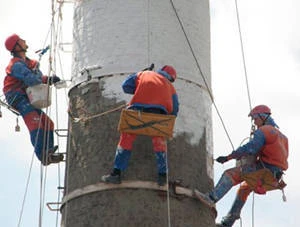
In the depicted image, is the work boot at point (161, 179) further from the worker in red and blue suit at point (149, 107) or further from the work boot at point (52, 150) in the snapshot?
the work boot at point (52, 150)

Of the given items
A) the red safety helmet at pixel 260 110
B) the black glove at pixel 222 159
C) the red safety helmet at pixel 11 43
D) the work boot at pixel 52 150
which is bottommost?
the black glove at pixel 222 159

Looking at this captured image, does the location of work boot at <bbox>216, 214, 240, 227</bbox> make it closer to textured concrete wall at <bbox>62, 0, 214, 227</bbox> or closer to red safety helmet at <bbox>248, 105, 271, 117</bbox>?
red safety helmet at <bbox>248, 105, 271, 117</bbox>

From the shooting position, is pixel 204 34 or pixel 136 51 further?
pixel 204 34

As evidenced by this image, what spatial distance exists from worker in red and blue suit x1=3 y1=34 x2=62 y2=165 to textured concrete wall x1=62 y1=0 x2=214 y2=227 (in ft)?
2.84

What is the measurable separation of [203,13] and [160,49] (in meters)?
1.35

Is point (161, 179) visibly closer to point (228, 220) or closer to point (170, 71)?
point (170, 71)

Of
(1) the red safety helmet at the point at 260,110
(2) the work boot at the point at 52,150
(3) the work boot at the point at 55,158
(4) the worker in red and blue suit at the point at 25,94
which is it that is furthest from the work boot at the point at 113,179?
(1) the red safety helmet at the point at 260,110

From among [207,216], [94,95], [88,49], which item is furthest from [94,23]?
[207,216]

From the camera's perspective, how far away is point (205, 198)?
12117mm

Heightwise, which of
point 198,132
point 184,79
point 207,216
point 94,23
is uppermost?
point 94,23

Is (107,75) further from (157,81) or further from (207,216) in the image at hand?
(207,216)

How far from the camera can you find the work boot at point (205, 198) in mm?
11992

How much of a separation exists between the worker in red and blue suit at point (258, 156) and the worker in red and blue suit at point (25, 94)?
9.12 feet

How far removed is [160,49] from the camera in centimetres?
1265
